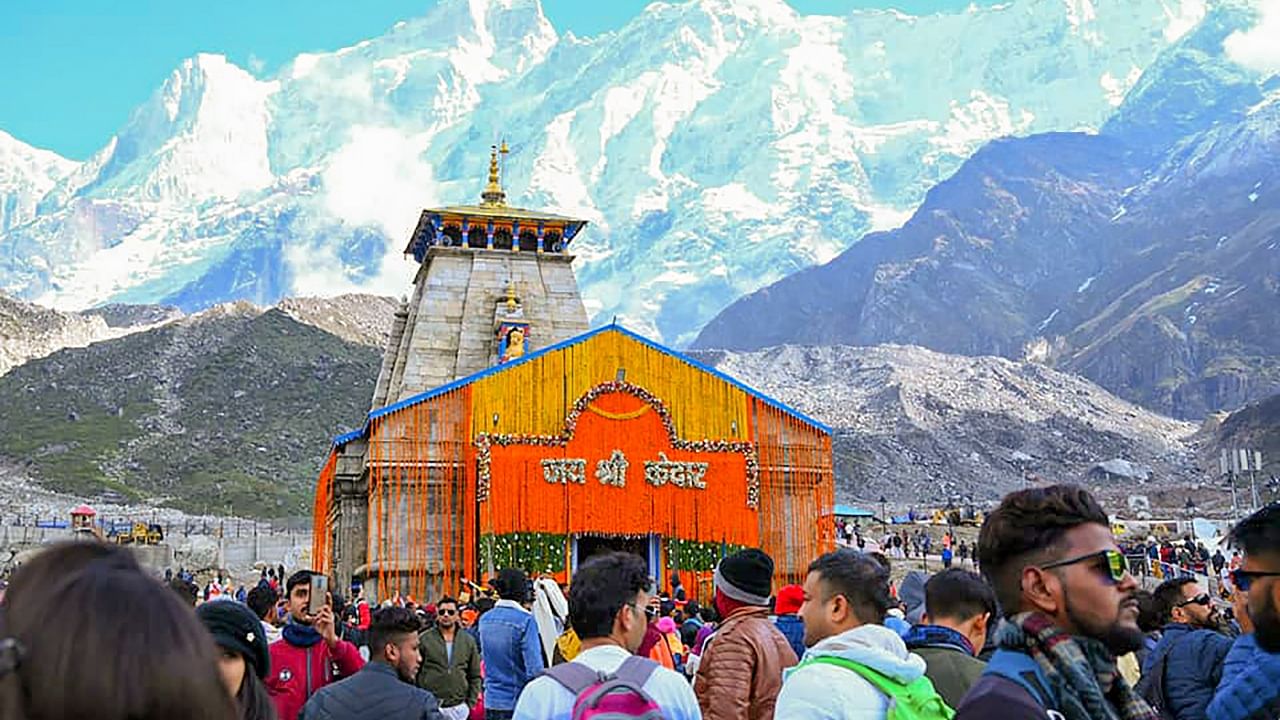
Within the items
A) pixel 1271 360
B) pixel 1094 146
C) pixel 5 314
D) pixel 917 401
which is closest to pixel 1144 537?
pixel 917 401

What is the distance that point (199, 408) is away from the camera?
8375cm

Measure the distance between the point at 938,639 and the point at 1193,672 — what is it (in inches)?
67.9

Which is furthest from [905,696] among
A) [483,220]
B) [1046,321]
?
[1046,321]

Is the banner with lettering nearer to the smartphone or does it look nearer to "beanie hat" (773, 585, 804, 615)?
"beanie hat" (773, 585, 804, 615)

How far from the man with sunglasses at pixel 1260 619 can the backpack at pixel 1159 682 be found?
72.5 inches

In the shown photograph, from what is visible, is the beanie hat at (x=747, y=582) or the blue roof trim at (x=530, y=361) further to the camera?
the blue roof trim at (x=530, y=361)

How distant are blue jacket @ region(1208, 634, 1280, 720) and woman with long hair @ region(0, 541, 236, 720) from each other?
3288mm

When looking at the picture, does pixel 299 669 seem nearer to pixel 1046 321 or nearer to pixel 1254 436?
pixel 1254 436

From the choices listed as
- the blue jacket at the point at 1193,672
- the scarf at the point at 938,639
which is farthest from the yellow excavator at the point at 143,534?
the scarf at the point at 938,639

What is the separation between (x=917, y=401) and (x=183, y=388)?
173 feet

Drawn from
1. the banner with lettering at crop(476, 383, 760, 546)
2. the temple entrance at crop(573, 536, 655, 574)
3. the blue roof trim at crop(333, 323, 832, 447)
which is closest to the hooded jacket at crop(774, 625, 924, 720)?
the blue roof trim at crop(333, 323, 832, 447)

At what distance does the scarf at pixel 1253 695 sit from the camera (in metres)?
3.86

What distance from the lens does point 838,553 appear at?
4535 millimetres

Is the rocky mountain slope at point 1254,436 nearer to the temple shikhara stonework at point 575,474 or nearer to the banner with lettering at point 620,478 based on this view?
the temple shikhara stonework at point 575,474
